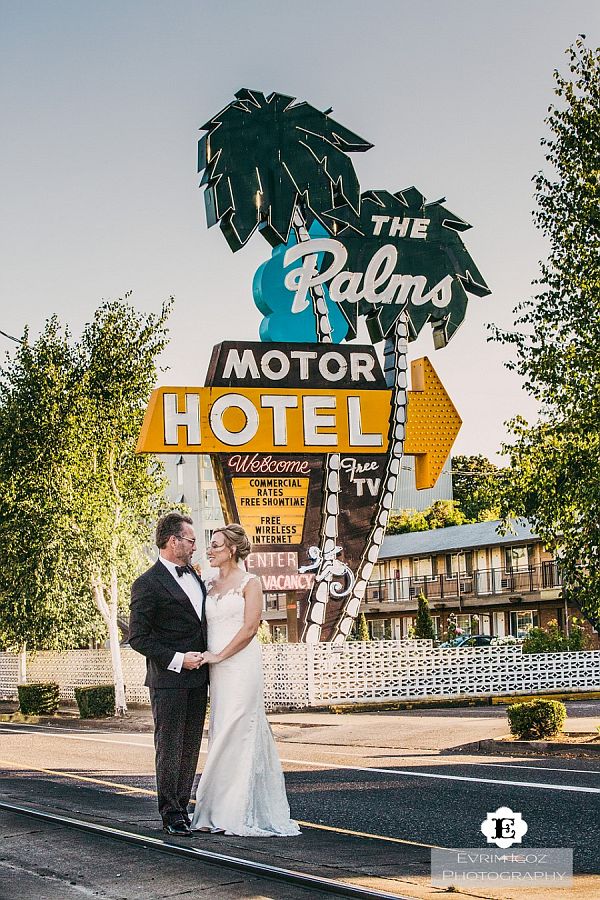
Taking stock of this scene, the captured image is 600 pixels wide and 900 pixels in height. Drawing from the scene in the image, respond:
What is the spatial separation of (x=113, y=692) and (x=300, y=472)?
688 cm

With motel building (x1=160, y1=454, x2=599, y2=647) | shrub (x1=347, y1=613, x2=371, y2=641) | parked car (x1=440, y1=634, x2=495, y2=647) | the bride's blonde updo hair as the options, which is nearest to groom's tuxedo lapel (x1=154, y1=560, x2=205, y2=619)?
the bride's blonde updo hair

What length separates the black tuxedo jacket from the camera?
833 cm

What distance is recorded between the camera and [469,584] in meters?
61.9

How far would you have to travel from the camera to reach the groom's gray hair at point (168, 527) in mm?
8531

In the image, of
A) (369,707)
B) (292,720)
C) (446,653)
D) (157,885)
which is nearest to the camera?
(157,885)

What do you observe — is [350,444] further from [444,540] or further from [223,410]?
[444,540]

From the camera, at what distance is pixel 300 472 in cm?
2831

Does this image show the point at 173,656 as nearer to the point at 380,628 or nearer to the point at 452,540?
the point at 452,540

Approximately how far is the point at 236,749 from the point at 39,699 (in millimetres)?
23493

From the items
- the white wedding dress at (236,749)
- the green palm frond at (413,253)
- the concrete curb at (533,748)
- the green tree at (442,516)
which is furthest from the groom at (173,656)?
the green tree at (442,516)

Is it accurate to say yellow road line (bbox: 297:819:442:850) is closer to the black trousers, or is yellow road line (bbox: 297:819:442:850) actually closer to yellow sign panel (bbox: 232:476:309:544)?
the black trousers

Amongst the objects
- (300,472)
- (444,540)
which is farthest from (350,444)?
(444,540)

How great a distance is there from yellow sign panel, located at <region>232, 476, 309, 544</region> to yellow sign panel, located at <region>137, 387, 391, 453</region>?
0.91m

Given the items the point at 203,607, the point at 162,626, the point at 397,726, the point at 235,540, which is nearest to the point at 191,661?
the point at 162,626
